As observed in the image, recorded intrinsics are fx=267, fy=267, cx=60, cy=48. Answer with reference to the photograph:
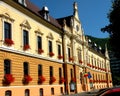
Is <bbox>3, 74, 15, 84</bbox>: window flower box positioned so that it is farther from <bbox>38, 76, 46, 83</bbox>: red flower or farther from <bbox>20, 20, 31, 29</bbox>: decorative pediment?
<bbox>38, 76, 46, 83</bbox>: red flower

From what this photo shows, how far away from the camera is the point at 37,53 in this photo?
32469mm

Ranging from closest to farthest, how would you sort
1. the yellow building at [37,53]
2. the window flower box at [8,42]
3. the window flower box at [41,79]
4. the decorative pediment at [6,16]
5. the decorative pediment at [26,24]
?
the window flower box at [8,42]
the decorative pediment at [6,16]
the yellow building at [37,53]
the decorative pediment at [26,24]
the window flower box at [41,79]

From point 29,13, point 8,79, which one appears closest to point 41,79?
point 8,79

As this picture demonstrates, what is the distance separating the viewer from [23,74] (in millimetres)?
28547

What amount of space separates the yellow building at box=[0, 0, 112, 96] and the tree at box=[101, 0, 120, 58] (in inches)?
289

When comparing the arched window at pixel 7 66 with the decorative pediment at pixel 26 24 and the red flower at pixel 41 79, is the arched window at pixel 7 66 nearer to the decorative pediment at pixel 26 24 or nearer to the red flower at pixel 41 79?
the decorative pediment at pixel 26 24

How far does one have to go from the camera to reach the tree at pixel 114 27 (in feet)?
84.7

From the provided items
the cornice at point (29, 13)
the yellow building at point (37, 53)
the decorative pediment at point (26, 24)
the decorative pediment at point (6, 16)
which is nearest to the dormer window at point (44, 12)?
the yellow building at point (37, 53)

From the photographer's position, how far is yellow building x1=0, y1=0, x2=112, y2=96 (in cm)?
2612

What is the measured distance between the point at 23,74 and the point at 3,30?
18.3ft

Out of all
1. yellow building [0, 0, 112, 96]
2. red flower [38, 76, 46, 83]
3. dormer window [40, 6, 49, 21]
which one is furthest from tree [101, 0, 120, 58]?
dormer window [40, 6, 49, 21]

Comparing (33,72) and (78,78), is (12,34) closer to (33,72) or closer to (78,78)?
(33,72)

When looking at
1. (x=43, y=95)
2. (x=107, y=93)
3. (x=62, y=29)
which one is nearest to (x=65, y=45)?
(x=62, y=29)

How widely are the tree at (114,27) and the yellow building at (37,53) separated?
733cm
